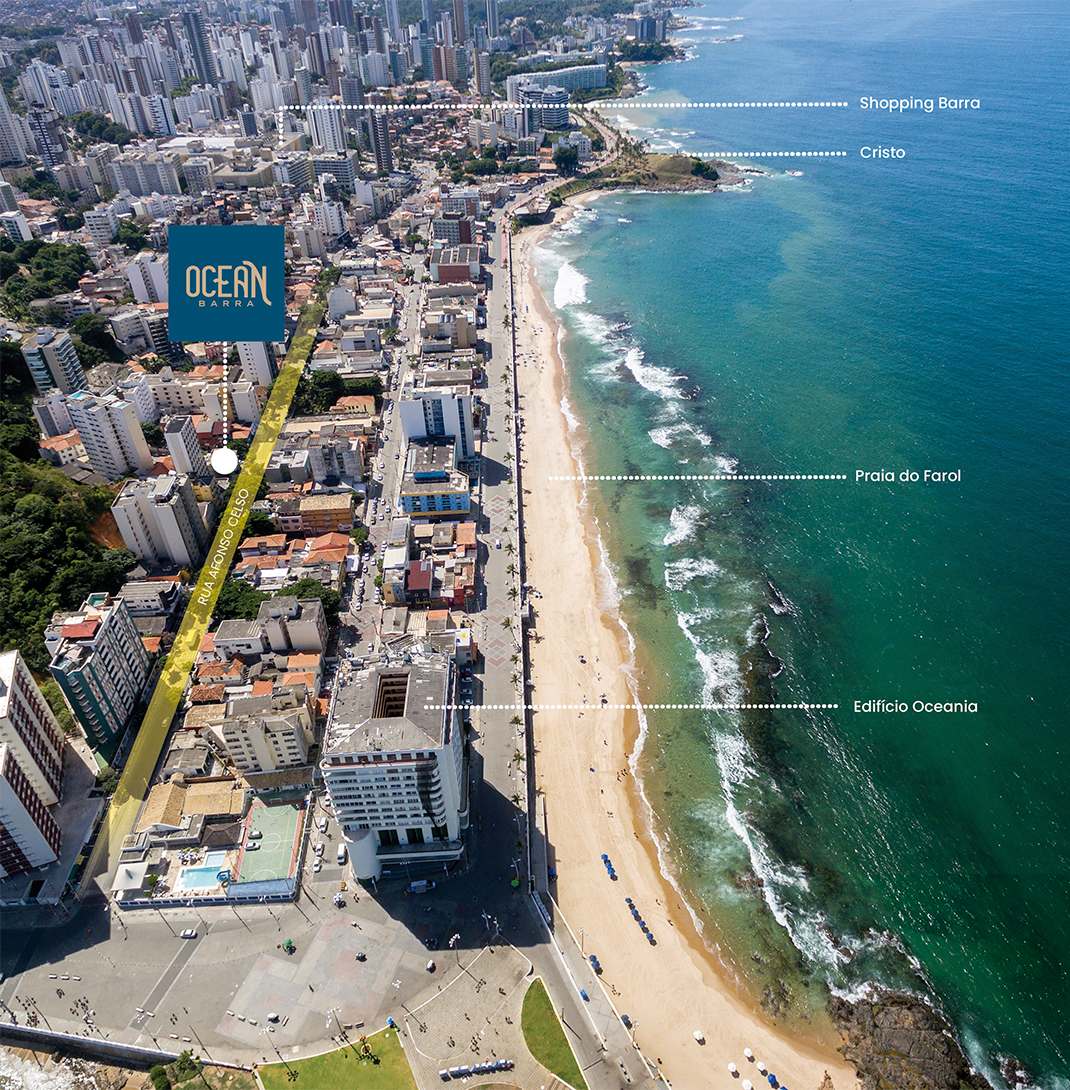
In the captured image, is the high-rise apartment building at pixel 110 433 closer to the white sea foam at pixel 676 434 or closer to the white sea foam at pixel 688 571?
the white sea foam at pixel 688 571

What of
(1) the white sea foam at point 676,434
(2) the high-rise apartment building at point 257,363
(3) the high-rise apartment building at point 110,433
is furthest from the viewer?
(2) the high-rise apartment building at point 257,363

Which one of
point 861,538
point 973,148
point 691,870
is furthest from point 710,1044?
point 973,148

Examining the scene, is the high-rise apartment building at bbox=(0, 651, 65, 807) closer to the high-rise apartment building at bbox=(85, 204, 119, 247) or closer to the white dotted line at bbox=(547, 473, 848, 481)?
the white dotted line at bbox=(547, 473, 848, 481)

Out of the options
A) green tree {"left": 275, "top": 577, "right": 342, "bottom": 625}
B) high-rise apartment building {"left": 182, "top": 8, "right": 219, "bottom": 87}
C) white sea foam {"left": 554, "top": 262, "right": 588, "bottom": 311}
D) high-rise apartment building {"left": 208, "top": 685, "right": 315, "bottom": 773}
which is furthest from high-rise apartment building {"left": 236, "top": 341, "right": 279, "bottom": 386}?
high-rise apartment building {"left": 182, "top": 8, "right": 219, "bottom": 87}

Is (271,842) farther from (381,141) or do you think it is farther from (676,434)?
(381,141)

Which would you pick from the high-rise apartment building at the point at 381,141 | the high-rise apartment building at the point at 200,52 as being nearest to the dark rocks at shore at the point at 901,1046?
the high-rise apartment building at the point at 381,141

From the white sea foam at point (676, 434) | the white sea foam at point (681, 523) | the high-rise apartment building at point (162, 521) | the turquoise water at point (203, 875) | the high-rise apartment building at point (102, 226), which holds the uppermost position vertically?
the high-rise apartment building at point (102, 226)
